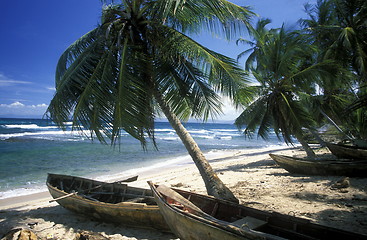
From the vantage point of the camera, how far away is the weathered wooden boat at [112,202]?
455 centimetres

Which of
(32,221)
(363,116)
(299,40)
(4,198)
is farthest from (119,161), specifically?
(363,116)

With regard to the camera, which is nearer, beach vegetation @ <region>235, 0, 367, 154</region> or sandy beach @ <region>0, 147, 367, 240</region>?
sandy beach @ <region>0, 147, 367, 240</region>

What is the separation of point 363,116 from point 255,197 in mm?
7861

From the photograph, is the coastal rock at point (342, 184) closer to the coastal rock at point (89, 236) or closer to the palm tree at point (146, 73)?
the palm tree at point (146, 73)

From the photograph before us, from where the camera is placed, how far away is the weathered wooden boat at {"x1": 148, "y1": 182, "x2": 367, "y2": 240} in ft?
9.12

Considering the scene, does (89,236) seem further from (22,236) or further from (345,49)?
(345,49)

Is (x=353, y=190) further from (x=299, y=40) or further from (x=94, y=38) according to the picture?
(x=94, y=38)

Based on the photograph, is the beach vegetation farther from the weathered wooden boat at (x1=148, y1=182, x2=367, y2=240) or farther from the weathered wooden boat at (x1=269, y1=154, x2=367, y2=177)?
the weathered wooden boat at (x1=148, y1=182, x2=367, y2=240)

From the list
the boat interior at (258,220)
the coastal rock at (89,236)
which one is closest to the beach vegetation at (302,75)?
the boat interior at (258,220)

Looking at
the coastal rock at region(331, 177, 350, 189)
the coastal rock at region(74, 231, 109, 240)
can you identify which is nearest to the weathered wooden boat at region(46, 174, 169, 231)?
the coastal rock at region(74, 231, 109, 240)

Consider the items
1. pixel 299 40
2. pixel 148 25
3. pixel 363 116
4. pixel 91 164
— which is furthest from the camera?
pixel 91 164

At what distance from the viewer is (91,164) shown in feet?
46.0

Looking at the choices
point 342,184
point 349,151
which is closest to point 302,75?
point 349,151

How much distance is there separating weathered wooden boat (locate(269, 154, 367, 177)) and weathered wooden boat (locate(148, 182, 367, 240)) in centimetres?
474
